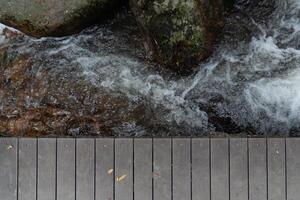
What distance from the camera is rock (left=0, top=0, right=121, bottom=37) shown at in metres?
4.51

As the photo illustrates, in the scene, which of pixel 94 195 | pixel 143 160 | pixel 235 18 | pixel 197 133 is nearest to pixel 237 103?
pixel 197 133

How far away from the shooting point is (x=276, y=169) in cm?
419

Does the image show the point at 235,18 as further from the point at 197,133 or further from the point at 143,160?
the point at 143,160

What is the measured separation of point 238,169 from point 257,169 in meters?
0.17

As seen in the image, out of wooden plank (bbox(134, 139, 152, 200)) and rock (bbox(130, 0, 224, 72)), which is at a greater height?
rock (bbox(130, 0, 224, 72))

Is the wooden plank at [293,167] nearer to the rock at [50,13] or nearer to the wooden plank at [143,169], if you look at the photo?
the wooden plank at [143,169]

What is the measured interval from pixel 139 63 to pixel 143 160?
1.14m

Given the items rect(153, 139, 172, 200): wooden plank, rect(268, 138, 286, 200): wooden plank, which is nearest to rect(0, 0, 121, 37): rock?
rect(153, 139, 172, 200): wooden plank

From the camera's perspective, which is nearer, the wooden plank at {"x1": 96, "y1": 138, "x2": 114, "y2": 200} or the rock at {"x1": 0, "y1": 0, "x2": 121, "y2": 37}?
the wooden plank at {"x1": 96, "y1": 138, "x2": 114, "y2": 200}

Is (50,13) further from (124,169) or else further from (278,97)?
(278,97)

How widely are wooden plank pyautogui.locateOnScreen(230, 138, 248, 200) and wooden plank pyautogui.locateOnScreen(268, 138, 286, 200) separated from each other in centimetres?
22

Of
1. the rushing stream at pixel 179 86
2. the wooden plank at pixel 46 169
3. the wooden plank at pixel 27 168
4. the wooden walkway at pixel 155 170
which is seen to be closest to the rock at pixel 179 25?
the rushing stream at pixel 179 86

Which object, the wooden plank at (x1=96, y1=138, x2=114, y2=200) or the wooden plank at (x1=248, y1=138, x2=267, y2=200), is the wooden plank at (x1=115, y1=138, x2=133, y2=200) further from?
the wooden plank at (x1=248, y1=138, x2=267, y2=200)

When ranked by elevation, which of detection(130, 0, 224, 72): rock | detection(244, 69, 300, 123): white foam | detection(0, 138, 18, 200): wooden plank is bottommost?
detection(0, 138, 18, 200): wooden plank
